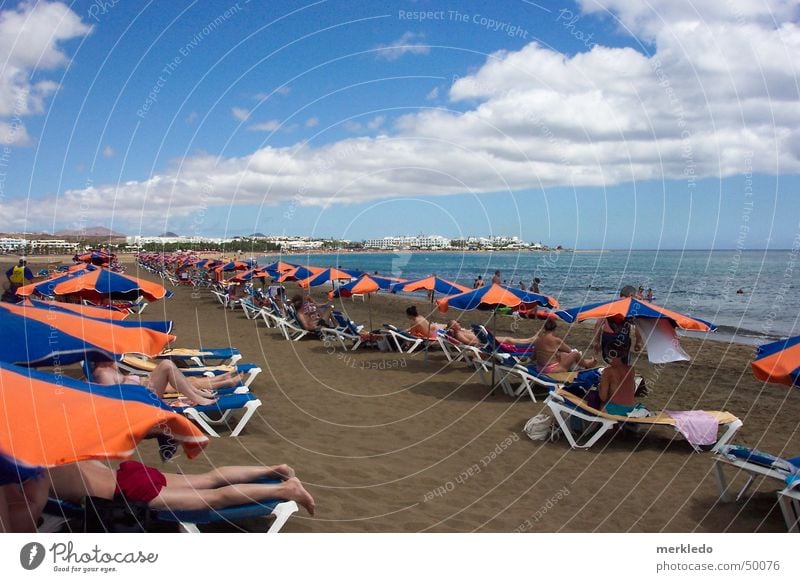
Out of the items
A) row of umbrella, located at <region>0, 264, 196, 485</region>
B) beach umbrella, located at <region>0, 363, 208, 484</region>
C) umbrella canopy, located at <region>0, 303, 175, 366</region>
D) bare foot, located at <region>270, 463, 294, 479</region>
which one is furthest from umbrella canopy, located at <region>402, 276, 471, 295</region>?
beach umbrella, located at <region>0, 363, 208, 484</region>

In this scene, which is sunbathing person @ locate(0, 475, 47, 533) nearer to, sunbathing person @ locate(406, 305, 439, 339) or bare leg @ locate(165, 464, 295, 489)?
bare leg @ locate(165, 464, 295, 489)

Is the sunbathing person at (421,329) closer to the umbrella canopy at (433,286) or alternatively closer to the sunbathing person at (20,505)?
the umbrella canopy at (433,286)

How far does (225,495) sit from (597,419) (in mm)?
4154

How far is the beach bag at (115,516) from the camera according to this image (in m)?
3.42

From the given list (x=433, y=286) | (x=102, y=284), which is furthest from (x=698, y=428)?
(x=102, y=284)

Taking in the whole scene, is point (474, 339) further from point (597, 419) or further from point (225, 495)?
point (225, 495)

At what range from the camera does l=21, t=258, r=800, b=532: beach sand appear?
4.60m

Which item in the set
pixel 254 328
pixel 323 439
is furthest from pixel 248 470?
pixel 254 328

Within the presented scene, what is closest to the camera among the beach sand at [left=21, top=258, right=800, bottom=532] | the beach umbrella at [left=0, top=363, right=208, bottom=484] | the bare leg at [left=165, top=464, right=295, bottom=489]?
the beach umbrella at [left=0, top=363, right=208, bottom=484]

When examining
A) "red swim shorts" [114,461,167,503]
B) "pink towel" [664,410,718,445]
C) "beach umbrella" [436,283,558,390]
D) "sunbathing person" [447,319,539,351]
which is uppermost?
"beach umbrella" [436,283,558,390]

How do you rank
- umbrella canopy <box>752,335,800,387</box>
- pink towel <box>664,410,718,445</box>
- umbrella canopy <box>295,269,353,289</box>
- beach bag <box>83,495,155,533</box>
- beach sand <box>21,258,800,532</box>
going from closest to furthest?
beach bag <box>83,495,155,533</box>
umbrella canopy <box>752,335,800,387</box>
beach sand <box>21,258,800,532</box>
pink towel <box>664,410,718,445</box>
umbrella canopy <box>295,269,353,289</box>

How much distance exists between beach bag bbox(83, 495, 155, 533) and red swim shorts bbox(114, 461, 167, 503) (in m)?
0.04

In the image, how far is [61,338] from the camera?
13.7ft

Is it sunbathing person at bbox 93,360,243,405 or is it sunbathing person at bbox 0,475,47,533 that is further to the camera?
sunbathing person at bbox 93,360,243,405
